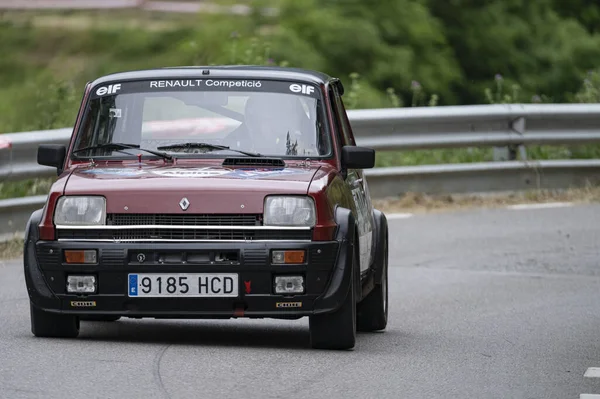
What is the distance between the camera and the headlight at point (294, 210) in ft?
25.7

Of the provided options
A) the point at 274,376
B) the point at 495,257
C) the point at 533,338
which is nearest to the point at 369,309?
the point at 533,338

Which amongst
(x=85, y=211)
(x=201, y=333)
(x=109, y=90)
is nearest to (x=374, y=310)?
(x=201, y=333)

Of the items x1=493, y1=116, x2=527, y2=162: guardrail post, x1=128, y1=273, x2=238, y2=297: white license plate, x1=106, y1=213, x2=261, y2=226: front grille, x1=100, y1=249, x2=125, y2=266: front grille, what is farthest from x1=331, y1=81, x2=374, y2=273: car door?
x1=493, y1=116, x2=527, y2=162: guardrail post

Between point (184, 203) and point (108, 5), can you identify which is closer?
point (184, 203)

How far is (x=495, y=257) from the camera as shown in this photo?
43.3 ft

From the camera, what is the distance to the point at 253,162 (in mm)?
8430

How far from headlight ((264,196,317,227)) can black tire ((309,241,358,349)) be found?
14.7 inches

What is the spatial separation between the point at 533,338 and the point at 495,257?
13.4 feet

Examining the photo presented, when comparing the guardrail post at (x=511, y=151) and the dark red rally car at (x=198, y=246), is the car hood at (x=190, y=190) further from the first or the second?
the guardrail post at (x=511, y=151)

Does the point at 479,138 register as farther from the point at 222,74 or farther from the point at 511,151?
the point at 222,74

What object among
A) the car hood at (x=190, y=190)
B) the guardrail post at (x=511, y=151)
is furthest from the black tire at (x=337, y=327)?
the guardrail post at (x=511, y=151)

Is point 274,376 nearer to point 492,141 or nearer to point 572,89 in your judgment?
point 492,141

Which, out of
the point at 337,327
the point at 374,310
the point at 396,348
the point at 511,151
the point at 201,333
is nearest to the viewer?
the point at 337,327

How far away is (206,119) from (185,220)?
121cm
